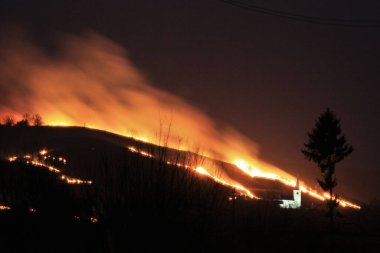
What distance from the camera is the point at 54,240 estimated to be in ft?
43.6

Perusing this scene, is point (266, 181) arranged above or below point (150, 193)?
above

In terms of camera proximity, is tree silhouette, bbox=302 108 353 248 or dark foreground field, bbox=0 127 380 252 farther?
tree silhouette, bbox=302 108 353 248

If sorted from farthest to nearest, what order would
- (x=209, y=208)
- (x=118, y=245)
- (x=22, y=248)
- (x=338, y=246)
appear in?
(x=338, y=246) < (x=22, y=248) < (x=209, y=208) < (x=118, y=245)

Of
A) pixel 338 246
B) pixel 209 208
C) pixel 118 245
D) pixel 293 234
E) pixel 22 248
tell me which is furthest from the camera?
pixel 338 246

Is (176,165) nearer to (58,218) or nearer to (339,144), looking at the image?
(58,218)

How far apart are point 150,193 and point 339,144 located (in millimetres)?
62357

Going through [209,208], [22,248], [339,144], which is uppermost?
[339,144]

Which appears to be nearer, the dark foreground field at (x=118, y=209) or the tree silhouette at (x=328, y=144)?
the dark foreground field at (x=118, y=209)

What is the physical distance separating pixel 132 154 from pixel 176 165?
104cm

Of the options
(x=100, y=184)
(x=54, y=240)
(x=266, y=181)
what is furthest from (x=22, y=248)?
(x=266, y=181)

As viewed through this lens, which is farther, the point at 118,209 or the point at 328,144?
the point at 328,144

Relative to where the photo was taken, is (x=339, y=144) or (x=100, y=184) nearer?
(x=100, y=184)

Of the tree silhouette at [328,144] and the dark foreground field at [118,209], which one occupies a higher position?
the tree silhouette at [328,144]

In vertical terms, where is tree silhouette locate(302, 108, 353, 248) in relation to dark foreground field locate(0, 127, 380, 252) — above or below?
above
